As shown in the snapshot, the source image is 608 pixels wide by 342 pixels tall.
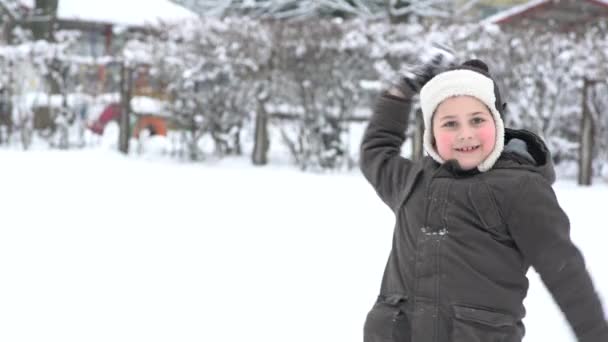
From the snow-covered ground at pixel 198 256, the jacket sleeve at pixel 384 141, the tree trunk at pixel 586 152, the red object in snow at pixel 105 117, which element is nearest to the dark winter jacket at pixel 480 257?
the jacket sleeve at pixel 384 141

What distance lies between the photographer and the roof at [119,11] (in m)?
20.4

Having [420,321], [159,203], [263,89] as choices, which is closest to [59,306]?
[420,321]

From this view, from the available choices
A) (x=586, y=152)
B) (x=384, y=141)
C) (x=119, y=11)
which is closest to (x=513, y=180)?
(x=384, y=141)

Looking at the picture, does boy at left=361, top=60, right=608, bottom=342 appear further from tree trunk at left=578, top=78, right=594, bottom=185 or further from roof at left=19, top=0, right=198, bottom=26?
roof at left=19, top=0, right=198, bottom=26

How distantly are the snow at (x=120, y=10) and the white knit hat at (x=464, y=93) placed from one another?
18.1 metres

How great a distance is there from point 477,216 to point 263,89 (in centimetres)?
858

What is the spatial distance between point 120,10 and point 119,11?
0.12 metres

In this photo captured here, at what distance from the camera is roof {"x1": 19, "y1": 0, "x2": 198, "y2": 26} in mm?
20438

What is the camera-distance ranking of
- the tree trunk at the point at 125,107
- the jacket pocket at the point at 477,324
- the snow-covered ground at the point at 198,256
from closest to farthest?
the jacket pocket at the point at 477,324
the snow-covered ground at the point at 198,256
the tree trunk at the point at 125,107

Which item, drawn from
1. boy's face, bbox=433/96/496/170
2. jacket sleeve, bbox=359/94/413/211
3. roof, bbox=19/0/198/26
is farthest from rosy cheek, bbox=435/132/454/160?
roof, bbox=19/0/198/26

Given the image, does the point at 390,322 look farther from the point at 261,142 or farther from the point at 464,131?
the point at 261,142

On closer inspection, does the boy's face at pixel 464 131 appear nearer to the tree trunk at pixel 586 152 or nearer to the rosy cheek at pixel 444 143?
the rosy cheek at pixel 444 143

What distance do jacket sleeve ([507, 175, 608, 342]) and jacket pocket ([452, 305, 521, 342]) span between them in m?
0.15

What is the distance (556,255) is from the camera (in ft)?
6.66
